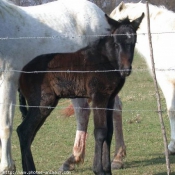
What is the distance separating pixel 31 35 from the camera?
6.27 m

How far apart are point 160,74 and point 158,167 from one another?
1706 millimetres

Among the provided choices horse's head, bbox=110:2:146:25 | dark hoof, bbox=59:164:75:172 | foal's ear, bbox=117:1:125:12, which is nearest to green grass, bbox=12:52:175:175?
dark hoof, bbox=59:164:75:172

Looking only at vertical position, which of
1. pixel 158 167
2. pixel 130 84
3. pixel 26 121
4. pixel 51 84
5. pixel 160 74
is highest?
pixel 130 84

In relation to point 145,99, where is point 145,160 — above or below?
below

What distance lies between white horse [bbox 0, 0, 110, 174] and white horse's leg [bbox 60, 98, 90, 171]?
883 mm

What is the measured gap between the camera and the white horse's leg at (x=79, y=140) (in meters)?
6.89

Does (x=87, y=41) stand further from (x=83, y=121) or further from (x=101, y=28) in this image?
(x=83, y=121)

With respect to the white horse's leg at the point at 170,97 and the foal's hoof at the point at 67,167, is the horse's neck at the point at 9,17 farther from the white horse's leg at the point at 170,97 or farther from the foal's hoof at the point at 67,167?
the white horse's leg at the point at 170,97

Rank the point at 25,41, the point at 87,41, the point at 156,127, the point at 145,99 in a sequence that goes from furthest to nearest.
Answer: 1. the point at 145,99
2. the point at 156,127
3. the point at 87,41
4. the point at 25,41

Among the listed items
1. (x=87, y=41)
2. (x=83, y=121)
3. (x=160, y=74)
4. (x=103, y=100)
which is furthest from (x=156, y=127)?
(x=103, y=100)

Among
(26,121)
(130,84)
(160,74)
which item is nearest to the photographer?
(26,121)

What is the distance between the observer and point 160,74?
7.96 metres

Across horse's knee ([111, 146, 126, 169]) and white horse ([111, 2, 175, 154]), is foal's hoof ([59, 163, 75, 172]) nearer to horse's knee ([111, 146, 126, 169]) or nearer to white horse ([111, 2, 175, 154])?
horse's knee ([111, 146, 126, 169])

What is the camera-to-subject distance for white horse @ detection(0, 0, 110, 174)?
19.3 feet
